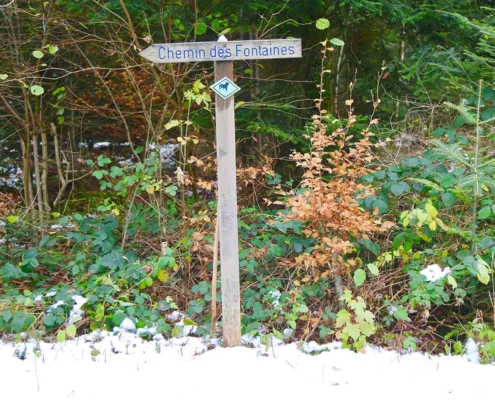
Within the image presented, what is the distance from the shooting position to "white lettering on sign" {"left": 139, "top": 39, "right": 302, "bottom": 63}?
159 inches

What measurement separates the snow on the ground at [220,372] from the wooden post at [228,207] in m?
0.23

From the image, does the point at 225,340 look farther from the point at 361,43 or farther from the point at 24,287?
the point at 361,43

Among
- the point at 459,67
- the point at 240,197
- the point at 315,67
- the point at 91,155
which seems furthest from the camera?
the point at 91,155

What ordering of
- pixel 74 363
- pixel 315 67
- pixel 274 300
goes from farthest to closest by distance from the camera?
1. pixel 315 67
2. pixel 274 300
3. pixel 74 363

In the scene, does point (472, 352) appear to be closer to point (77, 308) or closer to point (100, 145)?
point (77, 308)

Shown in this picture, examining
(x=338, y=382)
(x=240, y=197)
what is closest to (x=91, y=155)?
(x=240, y=197)

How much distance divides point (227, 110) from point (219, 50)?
431 millimetres

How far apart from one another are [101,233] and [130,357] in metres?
1.65

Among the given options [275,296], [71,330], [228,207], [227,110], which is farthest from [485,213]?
[71,330]

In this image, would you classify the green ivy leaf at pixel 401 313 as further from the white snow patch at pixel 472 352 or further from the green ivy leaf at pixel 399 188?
the green ivy leaf at pixel 399 188

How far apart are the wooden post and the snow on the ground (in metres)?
0.23

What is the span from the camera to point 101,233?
18.3ft

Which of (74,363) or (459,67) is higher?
(459,67)

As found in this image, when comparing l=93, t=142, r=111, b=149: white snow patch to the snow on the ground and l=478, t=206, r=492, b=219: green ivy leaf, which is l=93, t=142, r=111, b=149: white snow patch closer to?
the snow on the ground
